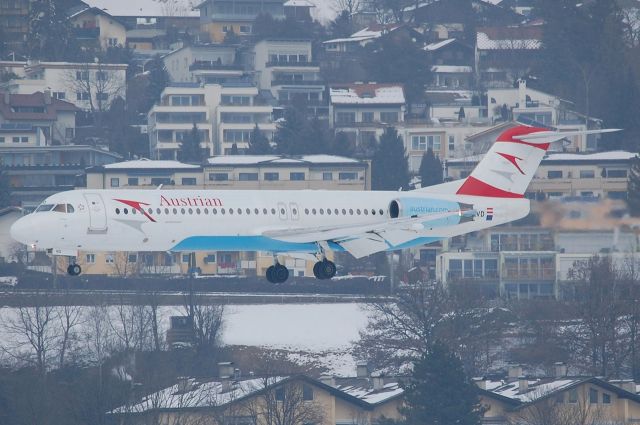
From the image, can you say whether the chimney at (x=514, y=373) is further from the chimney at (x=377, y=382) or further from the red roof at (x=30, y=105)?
the red roof at (x=30, y=105)

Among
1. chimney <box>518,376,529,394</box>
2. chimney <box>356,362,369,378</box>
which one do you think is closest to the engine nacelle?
chimney <box>518,376,529,394</box>

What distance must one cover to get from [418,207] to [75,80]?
13192 centimetres

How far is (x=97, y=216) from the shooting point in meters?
63.6

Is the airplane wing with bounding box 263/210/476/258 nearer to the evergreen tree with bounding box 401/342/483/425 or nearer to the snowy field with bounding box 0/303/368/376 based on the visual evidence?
the evergreen tree with bounding box 401/342/483/425

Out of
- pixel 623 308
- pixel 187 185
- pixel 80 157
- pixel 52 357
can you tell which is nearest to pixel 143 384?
pixel 52 357

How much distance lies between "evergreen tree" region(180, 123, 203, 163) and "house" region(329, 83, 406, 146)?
17.0m

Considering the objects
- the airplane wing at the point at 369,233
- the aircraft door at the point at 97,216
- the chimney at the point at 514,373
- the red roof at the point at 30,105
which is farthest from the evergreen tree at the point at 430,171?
the aircraft door at the point at 97,216

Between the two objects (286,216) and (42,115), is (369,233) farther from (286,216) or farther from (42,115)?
(42,115)

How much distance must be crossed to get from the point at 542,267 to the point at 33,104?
74.6 metres

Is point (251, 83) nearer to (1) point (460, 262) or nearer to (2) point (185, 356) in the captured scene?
(1) point (460, 262)

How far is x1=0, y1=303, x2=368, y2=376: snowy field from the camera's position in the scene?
111188mm

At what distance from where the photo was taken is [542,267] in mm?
125062

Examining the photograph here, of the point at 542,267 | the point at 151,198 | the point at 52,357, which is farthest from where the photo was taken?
the point at 542,267

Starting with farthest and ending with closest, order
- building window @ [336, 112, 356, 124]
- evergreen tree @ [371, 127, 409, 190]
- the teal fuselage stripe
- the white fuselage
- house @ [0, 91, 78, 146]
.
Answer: building window @ [336, 112, 356, 124]
house @ [0, 91, 78, 146]
evergreen tree @ [371, 127, 409, 190]
the teal fuselage stripe
the white fuselage
